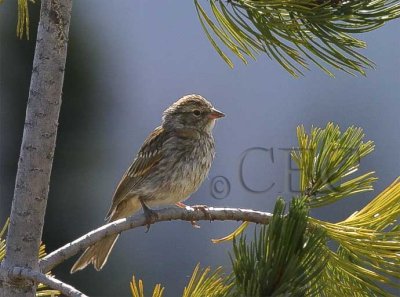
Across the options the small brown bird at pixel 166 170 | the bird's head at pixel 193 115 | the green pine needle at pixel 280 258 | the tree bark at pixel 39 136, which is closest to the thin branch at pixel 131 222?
the tree bark at pixel 39 136

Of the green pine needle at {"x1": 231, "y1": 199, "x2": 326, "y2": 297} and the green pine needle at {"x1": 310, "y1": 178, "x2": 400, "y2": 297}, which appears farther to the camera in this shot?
the green pine needle at {"x1": 310, "y1": 178, "x2": 400, "y2": 297}

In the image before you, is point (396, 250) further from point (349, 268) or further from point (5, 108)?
point (5, 108)

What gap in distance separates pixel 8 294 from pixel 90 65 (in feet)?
9.39

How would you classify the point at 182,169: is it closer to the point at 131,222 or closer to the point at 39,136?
the point at 131,222

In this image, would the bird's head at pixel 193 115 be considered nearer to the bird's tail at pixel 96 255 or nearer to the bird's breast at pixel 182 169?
the bird's breast at pixel 182 169

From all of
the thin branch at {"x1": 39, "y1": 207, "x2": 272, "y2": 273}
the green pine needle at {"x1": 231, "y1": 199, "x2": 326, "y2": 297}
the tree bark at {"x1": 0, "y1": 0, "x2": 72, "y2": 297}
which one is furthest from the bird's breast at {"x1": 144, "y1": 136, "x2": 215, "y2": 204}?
the green pine needle at {"x1": 231, "y1": 199, "x2": 326, "y2": 297}

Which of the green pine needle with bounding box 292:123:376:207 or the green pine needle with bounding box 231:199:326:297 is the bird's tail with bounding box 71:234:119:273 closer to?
the green pine needle with bounding box 292:123:376:207

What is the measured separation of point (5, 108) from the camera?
14.4 ft

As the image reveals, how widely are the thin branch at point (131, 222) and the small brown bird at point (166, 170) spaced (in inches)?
34.1

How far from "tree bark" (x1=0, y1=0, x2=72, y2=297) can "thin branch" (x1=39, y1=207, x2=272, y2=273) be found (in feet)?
0.11

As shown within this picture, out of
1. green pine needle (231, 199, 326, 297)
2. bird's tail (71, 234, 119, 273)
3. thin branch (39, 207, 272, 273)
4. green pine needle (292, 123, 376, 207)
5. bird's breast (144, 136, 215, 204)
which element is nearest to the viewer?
green pine needle (231, 199, 326, 297)

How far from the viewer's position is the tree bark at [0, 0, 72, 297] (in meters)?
1.51

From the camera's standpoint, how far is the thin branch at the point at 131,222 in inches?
59.1

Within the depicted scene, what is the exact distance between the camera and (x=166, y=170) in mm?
2801
